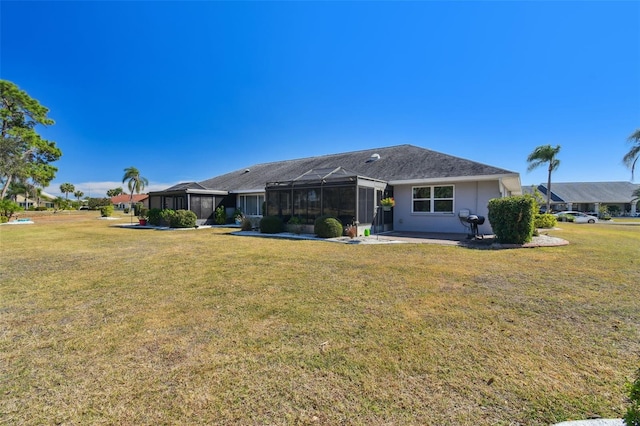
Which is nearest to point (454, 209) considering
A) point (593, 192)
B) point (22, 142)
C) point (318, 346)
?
point (318, 346)

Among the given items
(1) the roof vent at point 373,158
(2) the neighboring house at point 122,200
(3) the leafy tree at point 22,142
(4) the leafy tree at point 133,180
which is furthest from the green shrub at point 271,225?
(2) the neighboring house at point 122,200

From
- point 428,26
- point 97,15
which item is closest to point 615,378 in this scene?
point 428,26

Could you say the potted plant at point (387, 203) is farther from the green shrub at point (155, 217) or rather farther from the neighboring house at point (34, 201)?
the neighboring house at point (34, 201)

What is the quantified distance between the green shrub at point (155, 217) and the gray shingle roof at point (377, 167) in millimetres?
5307

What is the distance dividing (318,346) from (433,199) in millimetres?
13767

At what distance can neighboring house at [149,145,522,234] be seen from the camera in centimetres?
1349

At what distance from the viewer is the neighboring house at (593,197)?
144 feet

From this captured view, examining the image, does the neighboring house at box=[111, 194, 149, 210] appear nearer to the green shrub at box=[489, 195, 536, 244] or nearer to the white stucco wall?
the white stucco wall

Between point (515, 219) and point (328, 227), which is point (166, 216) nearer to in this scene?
point (328, 227)

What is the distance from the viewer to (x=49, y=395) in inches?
90.7


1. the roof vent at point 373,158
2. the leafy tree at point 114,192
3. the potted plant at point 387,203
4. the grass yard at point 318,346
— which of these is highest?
the leafy tree at point 114,192

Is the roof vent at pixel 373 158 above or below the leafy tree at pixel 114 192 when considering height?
below

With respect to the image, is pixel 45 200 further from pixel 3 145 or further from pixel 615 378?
pixel 615 378

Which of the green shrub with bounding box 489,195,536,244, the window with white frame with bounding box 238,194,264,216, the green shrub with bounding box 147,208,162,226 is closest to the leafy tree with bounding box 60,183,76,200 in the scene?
the green shrub with bounding box 147,208,162,226
